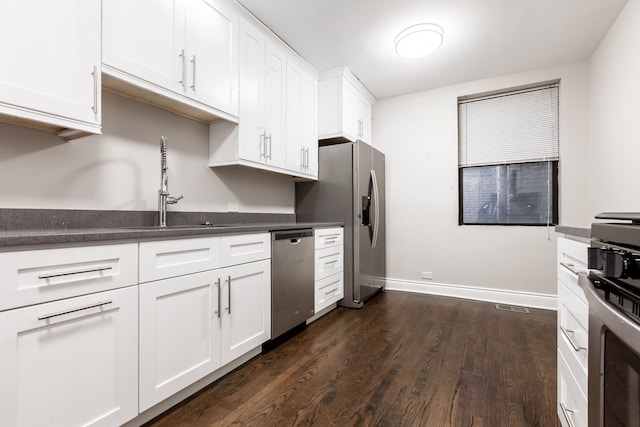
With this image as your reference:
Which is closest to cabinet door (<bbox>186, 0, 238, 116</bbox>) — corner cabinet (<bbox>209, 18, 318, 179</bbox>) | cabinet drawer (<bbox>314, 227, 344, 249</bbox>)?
corner cabinet (<bbox>209, 18, 318, 179</bbox>)

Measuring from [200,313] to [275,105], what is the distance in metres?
1.89

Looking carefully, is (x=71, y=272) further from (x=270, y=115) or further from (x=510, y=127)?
(x=510, y=127)

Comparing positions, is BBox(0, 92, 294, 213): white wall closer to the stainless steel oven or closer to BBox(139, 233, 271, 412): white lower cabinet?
BBox(139, 233, 271, 412): white lower cabinet

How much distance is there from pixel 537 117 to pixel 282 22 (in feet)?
9.76

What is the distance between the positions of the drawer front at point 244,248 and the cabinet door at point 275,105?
0.83m

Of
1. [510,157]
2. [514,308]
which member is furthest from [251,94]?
[514,308]

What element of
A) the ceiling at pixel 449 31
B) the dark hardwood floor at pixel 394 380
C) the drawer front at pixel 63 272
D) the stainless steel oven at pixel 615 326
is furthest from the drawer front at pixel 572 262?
the ceiling at pixel 449 31

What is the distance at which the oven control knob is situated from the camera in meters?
0.64

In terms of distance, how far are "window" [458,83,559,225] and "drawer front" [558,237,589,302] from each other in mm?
2391

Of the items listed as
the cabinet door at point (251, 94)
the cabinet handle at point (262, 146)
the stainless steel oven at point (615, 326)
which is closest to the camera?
the stainless steel oven at point (615, 326)

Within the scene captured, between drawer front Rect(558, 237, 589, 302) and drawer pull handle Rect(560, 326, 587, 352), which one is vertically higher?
drawer front Rect(558, 237, 589, 302)

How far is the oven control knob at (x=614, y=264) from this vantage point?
2.10ft

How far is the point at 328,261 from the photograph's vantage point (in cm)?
301

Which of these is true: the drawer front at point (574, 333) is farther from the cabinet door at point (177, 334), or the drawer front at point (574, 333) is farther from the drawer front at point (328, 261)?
the drawer front at point (328, 261)
